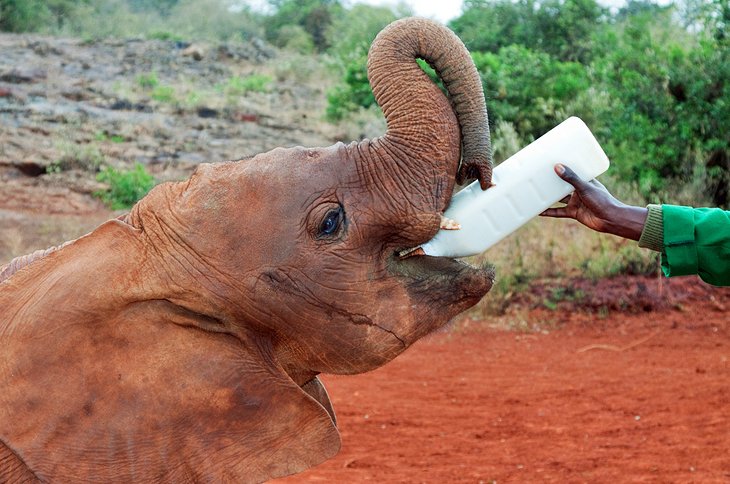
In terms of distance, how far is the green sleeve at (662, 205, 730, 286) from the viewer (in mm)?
3689

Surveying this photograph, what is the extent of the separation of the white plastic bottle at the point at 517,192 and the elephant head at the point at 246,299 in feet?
0.31

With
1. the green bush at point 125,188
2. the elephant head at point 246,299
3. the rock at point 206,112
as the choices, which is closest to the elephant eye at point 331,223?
the elephant head at point 246,299

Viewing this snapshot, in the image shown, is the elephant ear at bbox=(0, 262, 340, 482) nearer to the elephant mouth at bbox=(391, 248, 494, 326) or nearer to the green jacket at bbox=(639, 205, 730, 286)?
the elephant mouth at bbox=(391, 248, 494, 326)

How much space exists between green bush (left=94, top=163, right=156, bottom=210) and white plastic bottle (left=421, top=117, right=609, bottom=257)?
13.0 m

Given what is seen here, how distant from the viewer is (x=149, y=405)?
304cm

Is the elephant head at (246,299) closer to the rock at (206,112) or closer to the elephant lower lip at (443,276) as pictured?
the elephant lower lip at (443,276)

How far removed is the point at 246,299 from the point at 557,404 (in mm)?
4595

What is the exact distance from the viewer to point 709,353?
28.9ft

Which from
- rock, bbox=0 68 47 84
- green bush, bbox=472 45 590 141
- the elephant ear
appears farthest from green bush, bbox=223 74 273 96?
the elephant ear

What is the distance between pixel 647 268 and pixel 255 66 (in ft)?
66.3

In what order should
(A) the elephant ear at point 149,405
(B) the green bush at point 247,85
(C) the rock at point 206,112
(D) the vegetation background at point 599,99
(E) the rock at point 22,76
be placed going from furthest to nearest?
(B) the green bush at point 247,85 → (E) the rock at point 22,76 → (C) the rock at point 206,112 → (D) the vegetation background at point 599,99 → (A) the elephant ear at point 149,405

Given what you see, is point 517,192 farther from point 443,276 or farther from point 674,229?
point 674,229

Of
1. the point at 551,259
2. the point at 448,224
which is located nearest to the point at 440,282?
the point at 448,224

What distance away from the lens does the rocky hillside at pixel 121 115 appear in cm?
1634
